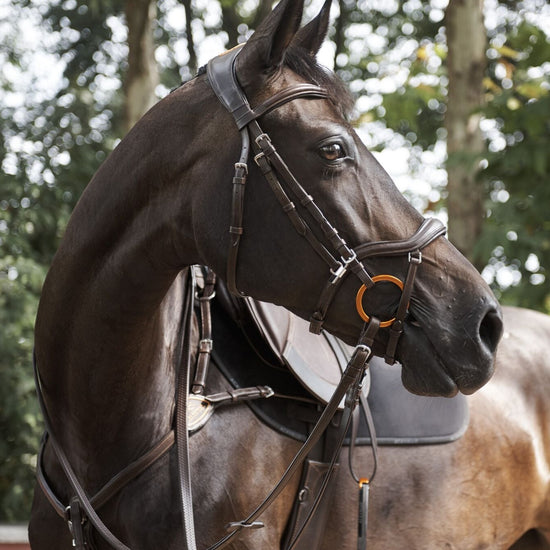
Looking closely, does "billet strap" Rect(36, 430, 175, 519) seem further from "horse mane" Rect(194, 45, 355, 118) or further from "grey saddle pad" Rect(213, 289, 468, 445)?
"horse mane" Rect(194, 45, 355, 118)

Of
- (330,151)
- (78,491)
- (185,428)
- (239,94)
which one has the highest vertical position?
(239,94)

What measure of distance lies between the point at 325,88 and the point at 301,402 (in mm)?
1030

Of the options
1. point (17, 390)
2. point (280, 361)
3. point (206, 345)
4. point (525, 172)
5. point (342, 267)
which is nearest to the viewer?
point (342, 267)

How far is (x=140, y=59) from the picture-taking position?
7.44 m

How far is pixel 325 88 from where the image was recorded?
2125mm

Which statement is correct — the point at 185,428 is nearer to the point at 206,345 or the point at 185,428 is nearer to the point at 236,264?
the point at 206,345

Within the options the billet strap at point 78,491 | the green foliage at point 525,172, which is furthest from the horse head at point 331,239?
the green foliage at point 525,172

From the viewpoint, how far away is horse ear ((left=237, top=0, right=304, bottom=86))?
1.95 metres

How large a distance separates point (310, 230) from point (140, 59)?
5979mm

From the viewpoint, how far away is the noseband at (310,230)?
6.42ft

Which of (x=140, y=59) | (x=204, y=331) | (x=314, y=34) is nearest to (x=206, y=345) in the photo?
(x=204, y=331)

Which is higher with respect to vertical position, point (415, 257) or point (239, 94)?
point (239, 94)

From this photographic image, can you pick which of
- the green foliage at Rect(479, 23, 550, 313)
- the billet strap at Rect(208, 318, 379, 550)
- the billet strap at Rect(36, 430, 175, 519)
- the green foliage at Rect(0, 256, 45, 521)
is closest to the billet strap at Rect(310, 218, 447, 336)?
the billet strap at Rect(208, 318, 379, 550)

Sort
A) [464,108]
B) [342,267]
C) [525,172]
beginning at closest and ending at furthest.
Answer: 1. [342,267]
2. [525,172]
3. [464,108]
